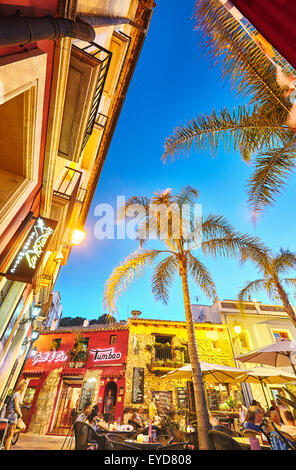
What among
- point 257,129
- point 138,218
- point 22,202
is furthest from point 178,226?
point 22,202

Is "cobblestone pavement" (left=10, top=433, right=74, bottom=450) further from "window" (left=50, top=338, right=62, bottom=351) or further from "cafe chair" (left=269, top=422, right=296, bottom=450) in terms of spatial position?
"cafe chair" (left=269, top=422, right=296, bottom=450)

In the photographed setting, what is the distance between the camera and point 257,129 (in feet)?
14.4

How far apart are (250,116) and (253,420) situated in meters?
7.67

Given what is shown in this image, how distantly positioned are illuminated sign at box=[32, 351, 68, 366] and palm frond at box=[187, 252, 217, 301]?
594 inches

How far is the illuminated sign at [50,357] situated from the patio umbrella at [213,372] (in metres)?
12.4

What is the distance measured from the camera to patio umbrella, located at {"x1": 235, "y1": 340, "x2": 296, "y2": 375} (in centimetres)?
→ 665

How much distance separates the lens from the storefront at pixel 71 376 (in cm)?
1500

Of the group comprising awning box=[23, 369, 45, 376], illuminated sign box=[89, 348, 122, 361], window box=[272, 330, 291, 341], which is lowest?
awning box=[23, 369, 45, 376]

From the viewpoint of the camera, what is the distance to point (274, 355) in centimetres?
739

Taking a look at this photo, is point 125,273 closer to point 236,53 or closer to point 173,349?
point 236,53

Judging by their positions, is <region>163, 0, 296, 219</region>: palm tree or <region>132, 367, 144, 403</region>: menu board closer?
<region>163, 0, 296, 219</region>: palm tree

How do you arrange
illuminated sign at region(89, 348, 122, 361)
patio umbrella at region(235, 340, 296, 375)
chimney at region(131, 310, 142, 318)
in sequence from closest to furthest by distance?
1. patio umbrella at region(235, 340, 296, 375)
2. illuminated sign at region(89, 348, 122, 361)
3. chimney at region(131, 310, 142, 318)

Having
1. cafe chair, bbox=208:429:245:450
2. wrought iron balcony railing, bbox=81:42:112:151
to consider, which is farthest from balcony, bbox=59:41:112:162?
cafe chair, bbox=208:429:245:450

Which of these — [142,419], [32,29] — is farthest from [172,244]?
[142,419]
